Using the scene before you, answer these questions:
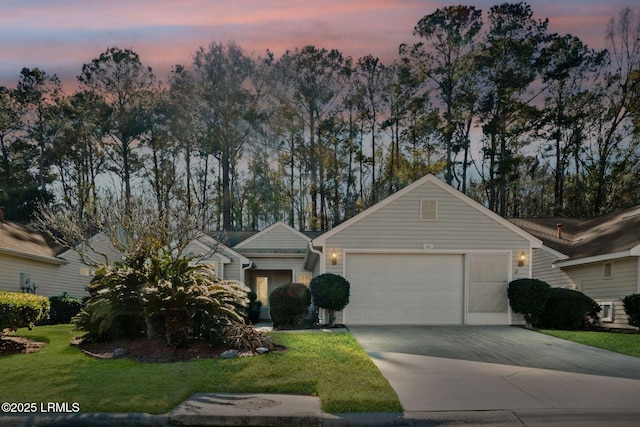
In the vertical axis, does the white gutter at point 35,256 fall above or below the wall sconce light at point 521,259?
below

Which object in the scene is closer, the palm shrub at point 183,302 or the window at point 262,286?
the palm shrub at point 183,302

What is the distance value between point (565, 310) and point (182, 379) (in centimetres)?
1068

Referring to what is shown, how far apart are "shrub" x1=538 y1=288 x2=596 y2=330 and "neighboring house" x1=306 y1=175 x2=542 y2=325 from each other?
91cm

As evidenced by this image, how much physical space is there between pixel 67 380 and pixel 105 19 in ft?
19.8

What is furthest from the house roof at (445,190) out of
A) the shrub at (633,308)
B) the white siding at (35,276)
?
the white siding at (35,276)

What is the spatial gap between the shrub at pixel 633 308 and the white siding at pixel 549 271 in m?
4.57

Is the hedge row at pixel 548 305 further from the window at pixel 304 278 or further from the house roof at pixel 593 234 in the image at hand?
the window at pixel 304 278

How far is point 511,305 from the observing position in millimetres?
14984

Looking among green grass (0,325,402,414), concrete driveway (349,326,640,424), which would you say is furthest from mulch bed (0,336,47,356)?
concrete driveway (349,326,640,424)

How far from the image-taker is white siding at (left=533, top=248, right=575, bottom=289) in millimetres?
19191

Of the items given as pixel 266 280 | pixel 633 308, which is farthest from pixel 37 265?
pixel 633 308

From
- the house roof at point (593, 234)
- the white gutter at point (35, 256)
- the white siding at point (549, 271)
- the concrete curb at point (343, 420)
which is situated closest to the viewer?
the concrete curb at point (343, 420)

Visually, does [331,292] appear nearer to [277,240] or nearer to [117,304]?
[117,304]

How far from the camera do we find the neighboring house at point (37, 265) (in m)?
17.8
